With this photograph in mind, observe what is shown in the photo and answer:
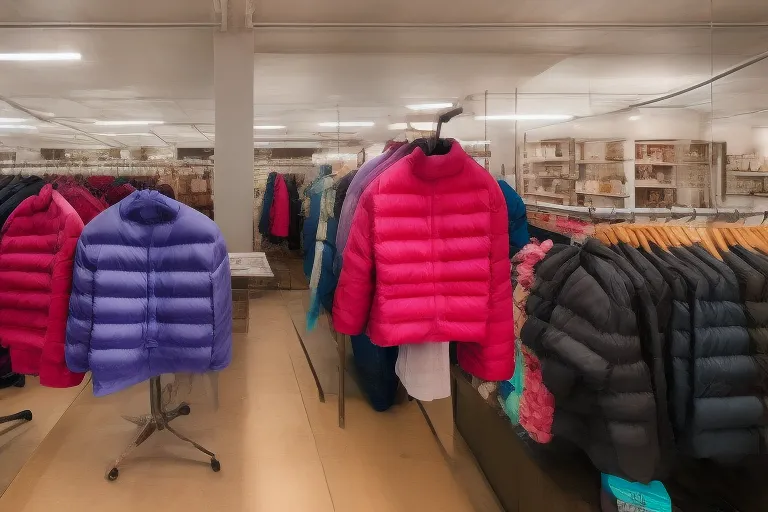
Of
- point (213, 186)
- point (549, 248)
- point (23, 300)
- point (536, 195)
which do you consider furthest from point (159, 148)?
point (549, 248)

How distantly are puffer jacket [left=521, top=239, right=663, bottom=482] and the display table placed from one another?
6.63ft

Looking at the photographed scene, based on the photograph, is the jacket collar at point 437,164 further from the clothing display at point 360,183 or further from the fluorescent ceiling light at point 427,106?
the fluorescent ceiling light at point 427,106

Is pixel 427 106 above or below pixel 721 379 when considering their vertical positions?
above

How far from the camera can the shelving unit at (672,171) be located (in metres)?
3.09

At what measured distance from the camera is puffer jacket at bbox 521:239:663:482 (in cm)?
136

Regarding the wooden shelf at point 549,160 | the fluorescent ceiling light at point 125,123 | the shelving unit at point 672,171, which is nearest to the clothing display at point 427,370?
the shelving unit at point 672,171

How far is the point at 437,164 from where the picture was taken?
165cm

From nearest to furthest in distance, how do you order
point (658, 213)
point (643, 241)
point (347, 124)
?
point (643, 241) < point (658, 213) < point (347, 124)

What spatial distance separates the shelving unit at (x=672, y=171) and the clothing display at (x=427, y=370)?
1972 millimetres

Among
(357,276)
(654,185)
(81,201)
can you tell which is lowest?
(357,276)

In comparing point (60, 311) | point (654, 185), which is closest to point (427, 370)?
point (60, 311)

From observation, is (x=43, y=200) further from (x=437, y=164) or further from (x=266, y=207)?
(x=266, y=207)

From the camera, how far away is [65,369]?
6.49ft

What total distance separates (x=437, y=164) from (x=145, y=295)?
1249 millimetres
